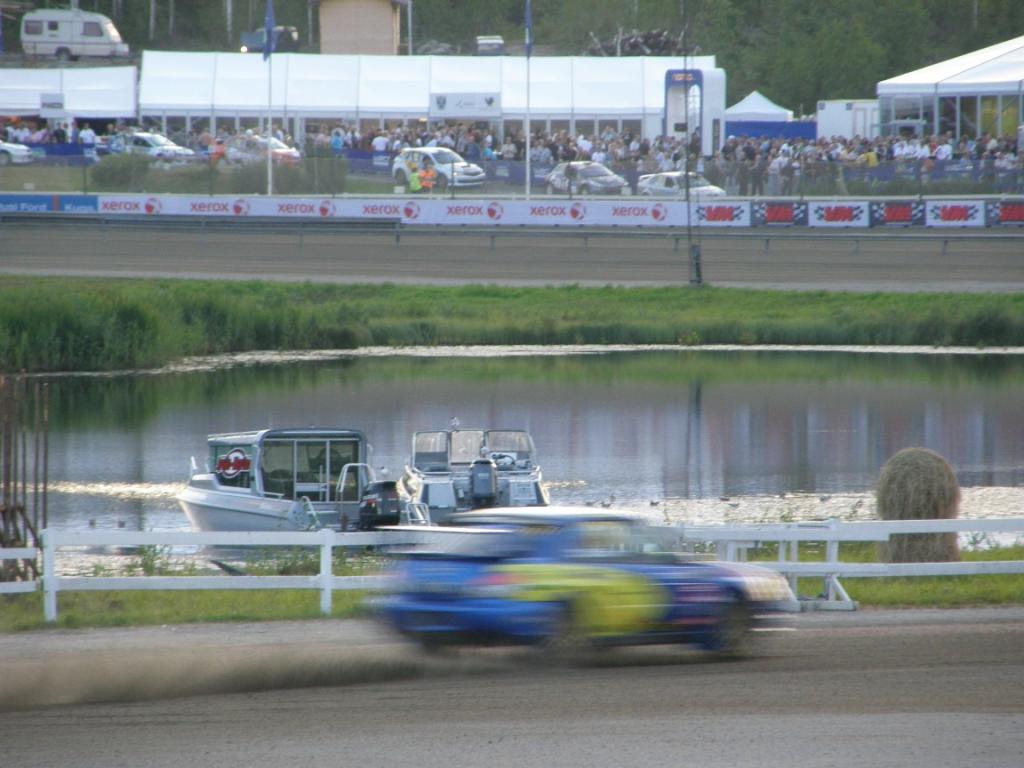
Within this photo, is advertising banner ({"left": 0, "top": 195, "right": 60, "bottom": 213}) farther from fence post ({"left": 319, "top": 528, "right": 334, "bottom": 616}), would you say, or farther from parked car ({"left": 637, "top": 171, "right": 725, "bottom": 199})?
fence post ({"left": 319, "top": 528, "right": 334, "bottom": 616})

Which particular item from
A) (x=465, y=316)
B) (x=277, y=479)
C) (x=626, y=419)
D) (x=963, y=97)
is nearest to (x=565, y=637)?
(x=277, y=479)

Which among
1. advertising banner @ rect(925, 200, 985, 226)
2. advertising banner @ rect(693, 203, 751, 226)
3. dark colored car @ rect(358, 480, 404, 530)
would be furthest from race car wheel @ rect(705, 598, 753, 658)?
advertising banner @ rect(925, 200, 985, 226)

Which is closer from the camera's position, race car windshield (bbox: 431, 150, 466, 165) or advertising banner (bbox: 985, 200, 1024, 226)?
advertising banner (bbox: 985, 200, 1024, 226)

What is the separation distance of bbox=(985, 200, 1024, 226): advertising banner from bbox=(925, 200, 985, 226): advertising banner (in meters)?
0.22

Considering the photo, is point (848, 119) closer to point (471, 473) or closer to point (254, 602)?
Answer: point (471, 473)

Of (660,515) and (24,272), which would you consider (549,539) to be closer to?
(660,515)

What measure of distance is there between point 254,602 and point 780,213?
37.6 meters

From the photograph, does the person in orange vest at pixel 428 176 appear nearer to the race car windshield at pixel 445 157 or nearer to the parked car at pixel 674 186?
the race car windshield at pixel 445 157

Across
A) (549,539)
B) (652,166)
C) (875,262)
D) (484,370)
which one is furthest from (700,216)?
(549,539)

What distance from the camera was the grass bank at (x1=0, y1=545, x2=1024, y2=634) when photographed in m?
13.7

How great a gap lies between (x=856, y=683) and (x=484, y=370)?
29.1 m

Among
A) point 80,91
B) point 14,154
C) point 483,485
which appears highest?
point 80,91

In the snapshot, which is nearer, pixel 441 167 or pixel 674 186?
pixel 674 186

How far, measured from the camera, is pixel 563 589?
35.2 ft
